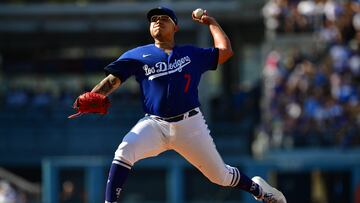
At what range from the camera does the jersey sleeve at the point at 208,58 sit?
7398 mm

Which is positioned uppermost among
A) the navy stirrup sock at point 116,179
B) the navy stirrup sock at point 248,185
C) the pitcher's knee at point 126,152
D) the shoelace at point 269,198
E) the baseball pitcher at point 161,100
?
the baseball pitcher at point 161,100

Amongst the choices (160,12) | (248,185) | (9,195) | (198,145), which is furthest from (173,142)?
(9,195)

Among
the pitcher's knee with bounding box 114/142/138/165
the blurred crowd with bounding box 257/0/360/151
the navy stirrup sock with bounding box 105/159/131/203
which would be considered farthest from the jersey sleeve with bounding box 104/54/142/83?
the blurred crowd with bounding box 257/0/360/151

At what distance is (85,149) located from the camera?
21.4 metres

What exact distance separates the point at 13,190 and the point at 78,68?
291 inches

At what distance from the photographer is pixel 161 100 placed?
714cm

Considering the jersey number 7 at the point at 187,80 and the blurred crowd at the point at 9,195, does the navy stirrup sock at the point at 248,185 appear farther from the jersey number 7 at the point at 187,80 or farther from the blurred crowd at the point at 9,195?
the blurred crowd at the point at 9,195

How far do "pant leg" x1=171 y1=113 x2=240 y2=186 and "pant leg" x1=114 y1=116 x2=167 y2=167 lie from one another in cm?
14

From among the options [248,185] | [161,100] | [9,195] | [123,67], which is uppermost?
[123,67]

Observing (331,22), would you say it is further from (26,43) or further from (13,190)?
(26,43)

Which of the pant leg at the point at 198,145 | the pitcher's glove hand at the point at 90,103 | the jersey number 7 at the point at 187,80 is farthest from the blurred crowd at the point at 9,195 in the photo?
the jersey number 7 at the point at 187,80

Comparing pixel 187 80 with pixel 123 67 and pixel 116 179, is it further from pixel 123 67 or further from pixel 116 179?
pixel 116 179

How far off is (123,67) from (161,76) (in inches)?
12.2

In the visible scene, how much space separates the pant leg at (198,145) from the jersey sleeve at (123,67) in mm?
551
